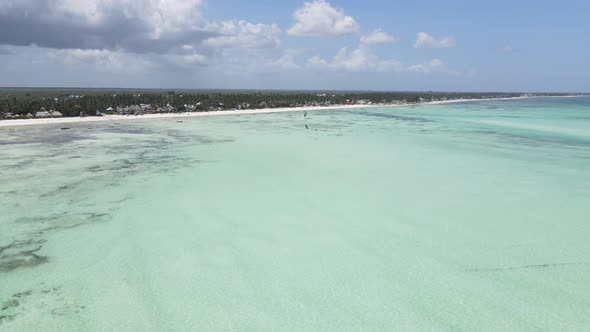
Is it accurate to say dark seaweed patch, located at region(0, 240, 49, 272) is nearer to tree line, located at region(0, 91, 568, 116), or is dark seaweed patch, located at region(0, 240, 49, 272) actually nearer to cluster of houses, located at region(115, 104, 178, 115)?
tree line, located at region(0, 91, 568, 116)

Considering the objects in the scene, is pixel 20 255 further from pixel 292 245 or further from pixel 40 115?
pixel 40 115

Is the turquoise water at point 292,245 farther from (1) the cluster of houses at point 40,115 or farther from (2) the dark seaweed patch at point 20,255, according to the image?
(1) the cluster of houses at point 40,115

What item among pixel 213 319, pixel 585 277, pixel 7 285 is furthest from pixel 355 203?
pixel 7 285

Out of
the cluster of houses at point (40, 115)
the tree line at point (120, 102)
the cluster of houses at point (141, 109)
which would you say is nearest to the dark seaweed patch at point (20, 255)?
the cluster of houses at point (40, 115)

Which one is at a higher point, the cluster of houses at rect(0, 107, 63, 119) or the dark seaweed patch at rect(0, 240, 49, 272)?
the cluster of houses at rect(0, 107, 63, 119)

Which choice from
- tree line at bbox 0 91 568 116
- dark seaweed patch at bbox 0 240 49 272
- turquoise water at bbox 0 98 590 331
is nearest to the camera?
turquoise water at bbox 0 98 590 331

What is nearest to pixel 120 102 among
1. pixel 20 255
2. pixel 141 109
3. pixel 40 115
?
pixel 141 109

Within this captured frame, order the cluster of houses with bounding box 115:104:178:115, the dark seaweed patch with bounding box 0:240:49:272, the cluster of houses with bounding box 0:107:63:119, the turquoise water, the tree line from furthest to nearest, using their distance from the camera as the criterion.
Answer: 1. the cluster of houses with bounding box 115:104:178:115
2. the tree line
3. the cluster of houses with bounding box 0:107:63:119
4. the dark seaweed patch with bounding box 0:240:49:272
5. the turquoise water

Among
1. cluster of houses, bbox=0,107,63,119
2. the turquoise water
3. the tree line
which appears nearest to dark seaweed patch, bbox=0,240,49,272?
the turquoise water

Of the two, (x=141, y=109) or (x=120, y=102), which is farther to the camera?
(x=120, y=102)
